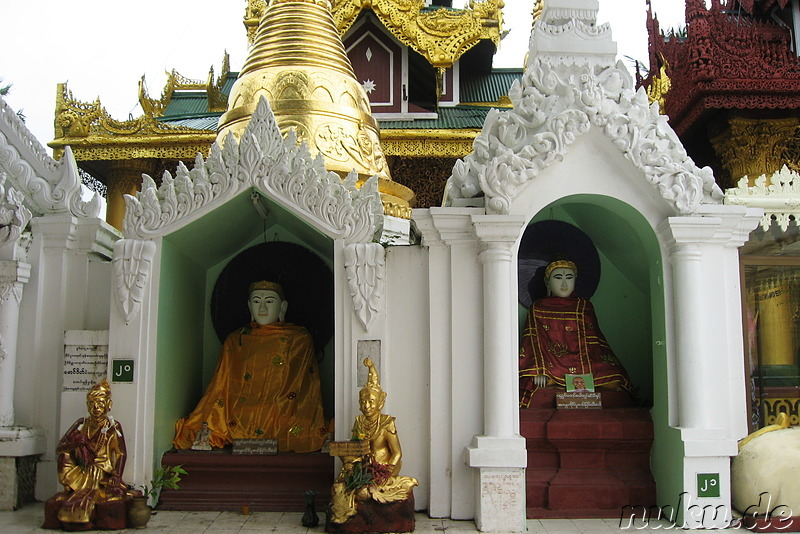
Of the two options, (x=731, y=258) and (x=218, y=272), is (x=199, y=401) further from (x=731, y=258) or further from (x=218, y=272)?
(x=731, y=258)

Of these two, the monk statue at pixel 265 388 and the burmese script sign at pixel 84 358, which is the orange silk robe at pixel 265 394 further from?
the burmese script sign at pixel 84 358

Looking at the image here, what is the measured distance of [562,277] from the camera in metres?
7.87

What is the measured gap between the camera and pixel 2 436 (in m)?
6.88

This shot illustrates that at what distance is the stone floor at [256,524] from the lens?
631 centimetres

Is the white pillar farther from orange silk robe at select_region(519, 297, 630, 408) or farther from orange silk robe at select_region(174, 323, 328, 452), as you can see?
orange silk robe at select_region(174, 323, 328, 452)

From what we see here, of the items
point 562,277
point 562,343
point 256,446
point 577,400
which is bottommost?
point 256,446

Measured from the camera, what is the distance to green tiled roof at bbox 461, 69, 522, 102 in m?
16.0

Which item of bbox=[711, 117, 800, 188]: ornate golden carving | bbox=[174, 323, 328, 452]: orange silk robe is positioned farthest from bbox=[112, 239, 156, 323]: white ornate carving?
bbox=[711, 117, 800, 188]: ornate golden carving

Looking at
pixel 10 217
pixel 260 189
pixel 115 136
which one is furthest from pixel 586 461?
pixel 115 136

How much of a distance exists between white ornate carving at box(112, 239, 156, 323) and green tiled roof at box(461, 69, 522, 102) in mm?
9971

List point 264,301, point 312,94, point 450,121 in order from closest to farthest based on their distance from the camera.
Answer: point 264,301
point 312,94
point 450,121

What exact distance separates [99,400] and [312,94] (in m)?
4.10

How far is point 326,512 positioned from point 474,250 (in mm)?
2419

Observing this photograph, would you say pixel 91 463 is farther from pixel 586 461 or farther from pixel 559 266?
pixel 559 266
